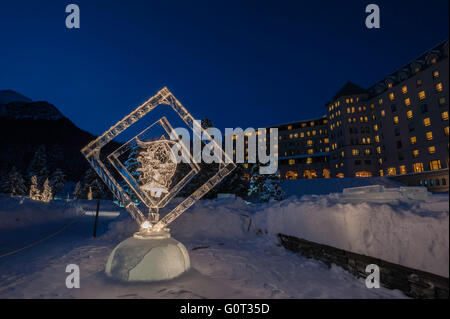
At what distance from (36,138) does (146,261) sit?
198680mm

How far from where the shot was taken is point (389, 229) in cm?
555

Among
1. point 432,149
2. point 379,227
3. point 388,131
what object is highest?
point 388,131

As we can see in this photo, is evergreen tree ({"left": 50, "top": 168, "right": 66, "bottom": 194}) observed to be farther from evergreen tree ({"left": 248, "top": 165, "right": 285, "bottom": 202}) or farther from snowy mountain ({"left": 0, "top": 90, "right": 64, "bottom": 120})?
snowy mountain ({"left": 0, "top": 90, "right": 64, "bottom": 120})

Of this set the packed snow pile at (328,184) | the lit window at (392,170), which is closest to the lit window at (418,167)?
the lit window at (392,170)

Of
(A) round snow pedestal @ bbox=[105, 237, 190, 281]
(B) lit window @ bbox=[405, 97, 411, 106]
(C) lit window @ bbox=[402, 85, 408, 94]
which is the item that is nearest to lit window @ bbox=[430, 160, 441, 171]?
(B) lit window @ bbox=[405, 97, 411, 106]

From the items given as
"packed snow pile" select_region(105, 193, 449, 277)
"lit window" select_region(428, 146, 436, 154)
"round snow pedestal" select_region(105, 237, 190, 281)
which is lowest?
"round snow pedestal" select_region(105, 237, 190, 281)

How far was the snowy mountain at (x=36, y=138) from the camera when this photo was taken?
120500mm

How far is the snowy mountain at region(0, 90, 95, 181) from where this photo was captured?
120 meters

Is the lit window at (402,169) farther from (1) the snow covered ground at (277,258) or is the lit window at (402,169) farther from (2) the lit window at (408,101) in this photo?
(1) the snow covered ground at (277,258)

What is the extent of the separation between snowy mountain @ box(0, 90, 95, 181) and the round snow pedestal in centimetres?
12223

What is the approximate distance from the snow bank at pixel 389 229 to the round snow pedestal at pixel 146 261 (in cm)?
519

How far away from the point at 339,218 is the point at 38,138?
664 ft

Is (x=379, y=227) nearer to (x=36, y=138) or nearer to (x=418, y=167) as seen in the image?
(x=418, y=167)

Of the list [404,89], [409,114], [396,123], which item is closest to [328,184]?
[409,114]
